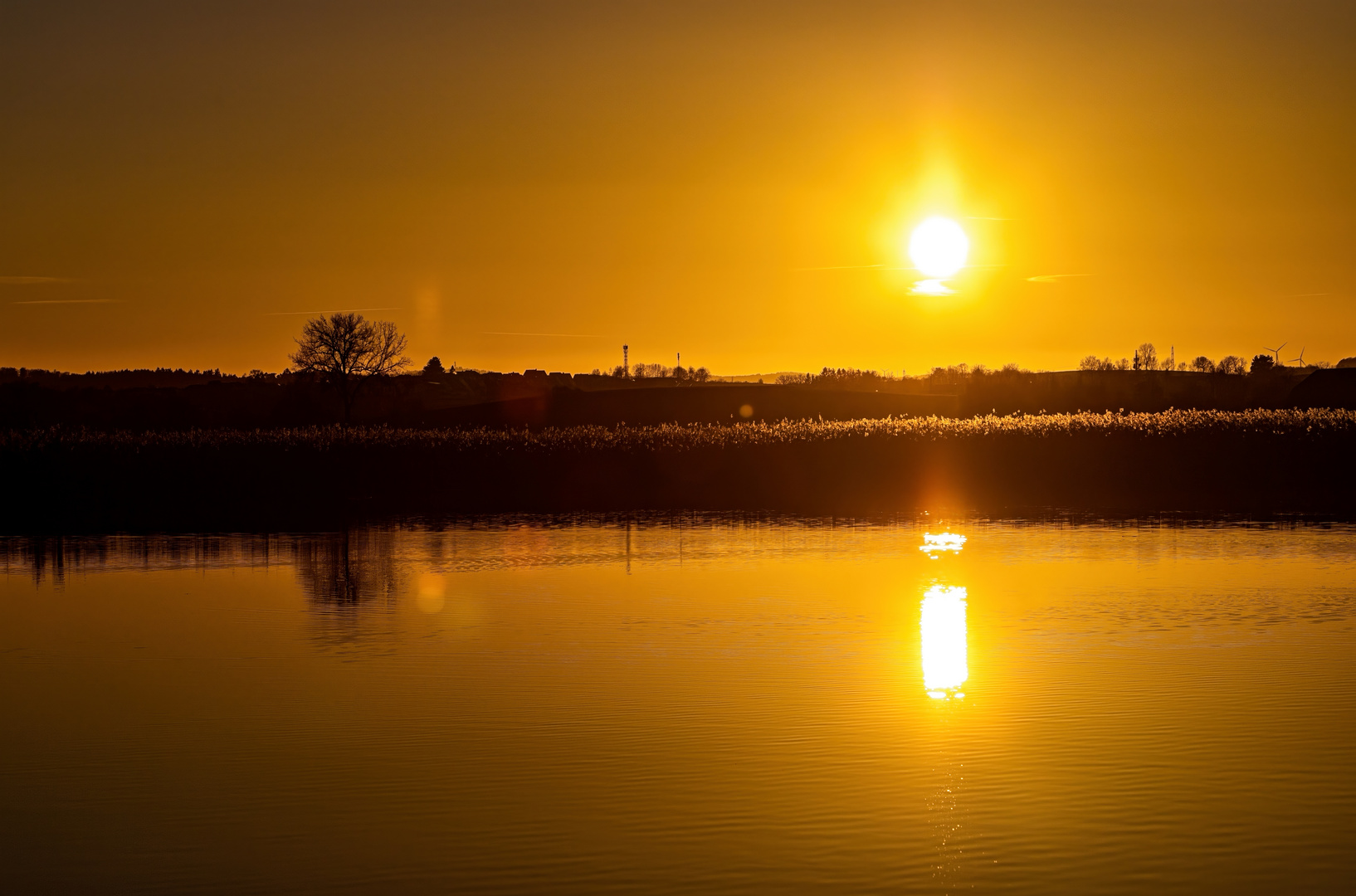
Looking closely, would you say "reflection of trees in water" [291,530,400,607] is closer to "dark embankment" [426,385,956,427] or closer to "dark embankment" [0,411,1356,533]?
"dark embankment" [0,411,1356,533]

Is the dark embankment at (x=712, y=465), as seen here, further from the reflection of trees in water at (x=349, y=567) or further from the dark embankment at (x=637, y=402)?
the dark embankment at (x=637, y=402)

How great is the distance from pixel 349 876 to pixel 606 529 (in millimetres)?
23034

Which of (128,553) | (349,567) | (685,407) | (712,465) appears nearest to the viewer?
(349,567)

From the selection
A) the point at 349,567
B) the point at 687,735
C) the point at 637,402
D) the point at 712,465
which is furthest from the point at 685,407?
the point at 687,735

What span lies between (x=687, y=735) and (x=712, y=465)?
3496 cm

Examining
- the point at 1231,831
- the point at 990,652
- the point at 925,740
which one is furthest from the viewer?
the point at 990,652

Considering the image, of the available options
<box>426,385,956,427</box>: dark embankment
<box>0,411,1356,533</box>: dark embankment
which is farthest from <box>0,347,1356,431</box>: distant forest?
<box>0,411,1356,533</box>: dark embankment

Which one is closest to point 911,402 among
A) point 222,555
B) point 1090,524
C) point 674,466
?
point 674,466

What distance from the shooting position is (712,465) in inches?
1794

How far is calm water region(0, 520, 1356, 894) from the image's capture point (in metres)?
7.82

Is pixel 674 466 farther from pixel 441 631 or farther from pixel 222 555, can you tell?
pixel 441 631

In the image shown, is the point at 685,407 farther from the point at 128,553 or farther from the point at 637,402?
the point at 128,553

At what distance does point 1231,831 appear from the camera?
8.22 metres

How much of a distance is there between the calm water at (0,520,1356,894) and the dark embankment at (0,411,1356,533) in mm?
22203
